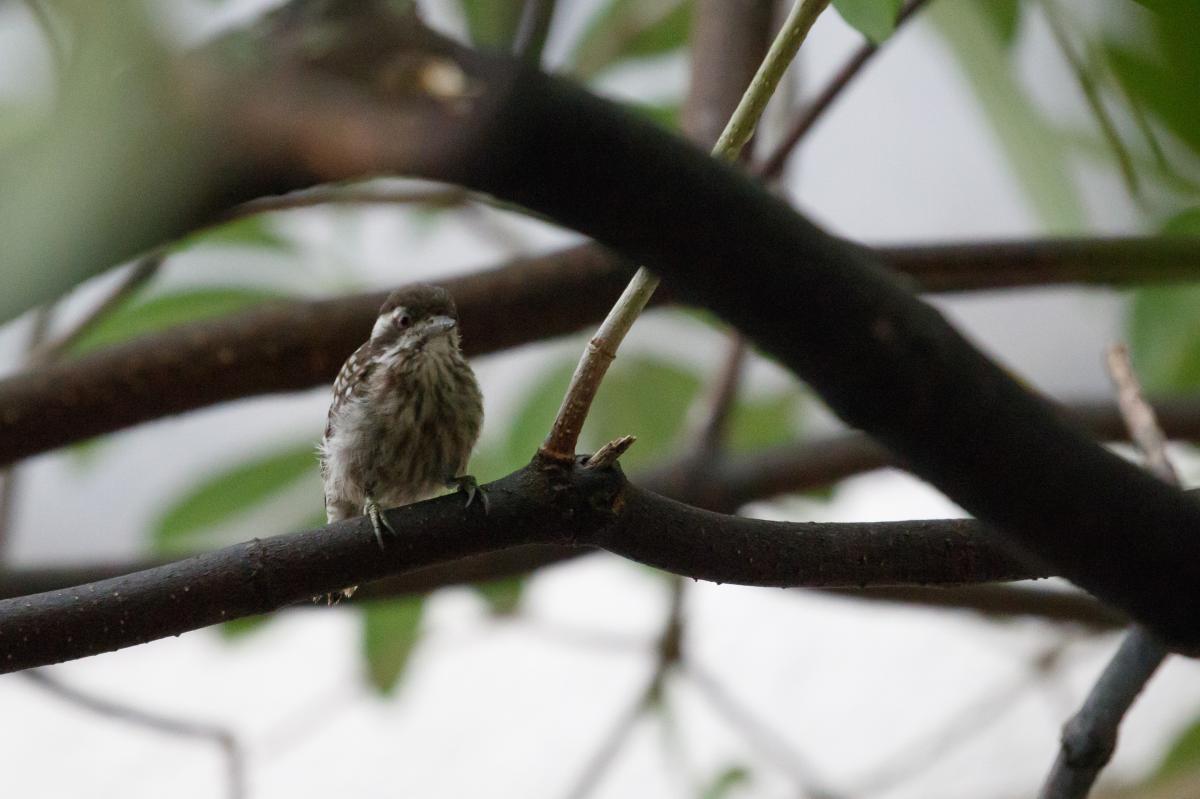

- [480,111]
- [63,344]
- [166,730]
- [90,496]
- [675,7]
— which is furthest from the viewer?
[90,496]

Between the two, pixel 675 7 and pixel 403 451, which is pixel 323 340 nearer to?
pixel 403 451

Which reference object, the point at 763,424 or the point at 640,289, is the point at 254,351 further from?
the point at 763,424

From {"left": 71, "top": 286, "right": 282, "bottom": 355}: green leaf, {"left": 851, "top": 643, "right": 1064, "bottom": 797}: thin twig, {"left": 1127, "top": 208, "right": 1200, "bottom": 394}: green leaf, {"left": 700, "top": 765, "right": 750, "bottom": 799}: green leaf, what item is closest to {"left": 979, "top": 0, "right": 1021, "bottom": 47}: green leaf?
{"left": 1127, "top": 208, "right": 1200, "bottom": 394}: green leaf

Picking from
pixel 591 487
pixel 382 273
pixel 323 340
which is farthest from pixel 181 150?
pixel 382 273

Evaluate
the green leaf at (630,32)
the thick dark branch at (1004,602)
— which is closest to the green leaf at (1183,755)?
the thick dark branch at (1004,602)

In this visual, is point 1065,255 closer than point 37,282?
No

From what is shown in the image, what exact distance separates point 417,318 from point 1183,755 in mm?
1803

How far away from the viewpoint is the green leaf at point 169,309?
2.55 m

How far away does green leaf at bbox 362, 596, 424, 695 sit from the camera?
2889 millimetres

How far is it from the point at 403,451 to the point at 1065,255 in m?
1.04

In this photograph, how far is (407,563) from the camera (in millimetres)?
1107

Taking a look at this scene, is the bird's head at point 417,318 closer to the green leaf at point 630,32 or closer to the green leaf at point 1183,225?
the green leaf at point 630,32

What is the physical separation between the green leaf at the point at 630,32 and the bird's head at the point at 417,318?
0.94 m

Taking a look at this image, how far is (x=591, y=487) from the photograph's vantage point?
3.45 feet
